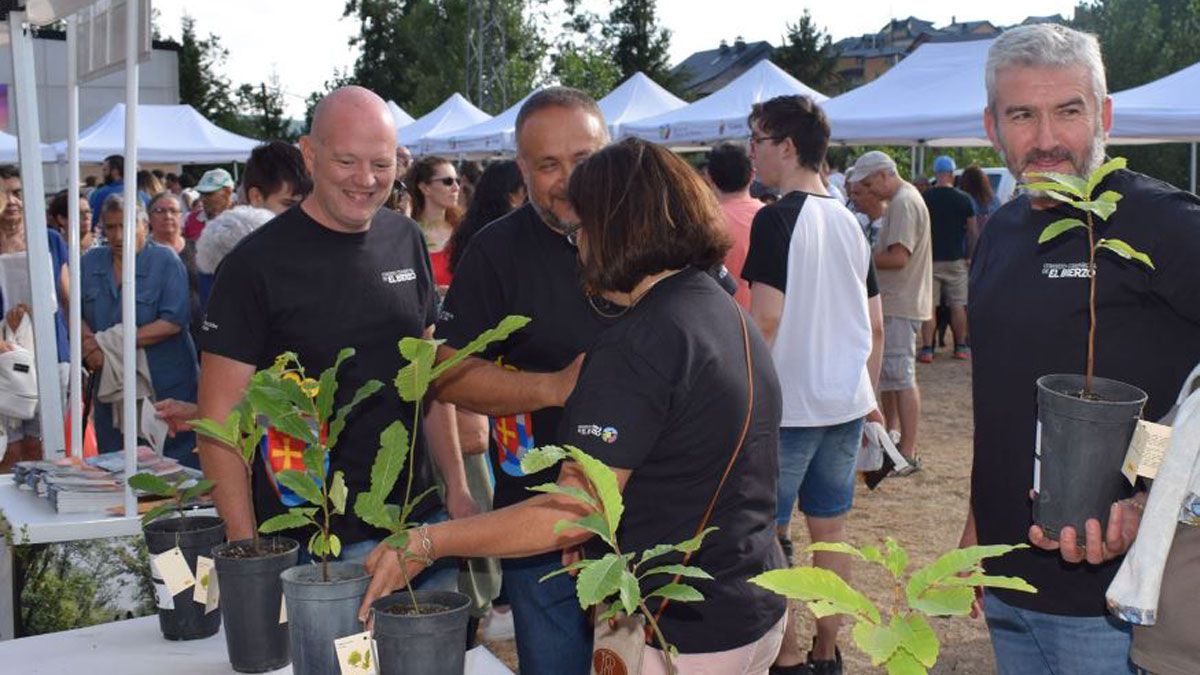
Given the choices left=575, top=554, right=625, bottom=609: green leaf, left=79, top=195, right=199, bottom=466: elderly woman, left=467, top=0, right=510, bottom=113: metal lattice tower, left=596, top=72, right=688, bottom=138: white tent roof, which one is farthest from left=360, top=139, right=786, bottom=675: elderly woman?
left=467, top=0, right=510, bottom=113: metal lattice tower

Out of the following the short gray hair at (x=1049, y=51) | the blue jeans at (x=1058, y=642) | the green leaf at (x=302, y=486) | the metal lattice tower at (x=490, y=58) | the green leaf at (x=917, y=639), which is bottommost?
the blue jeans at (x=1058, y=642)

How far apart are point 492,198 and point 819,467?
1.54m

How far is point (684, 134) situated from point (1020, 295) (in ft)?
34.2

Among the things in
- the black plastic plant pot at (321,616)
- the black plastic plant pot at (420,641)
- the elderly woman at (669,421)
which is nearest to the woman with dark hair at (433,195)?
the elderly woman at (669,421)

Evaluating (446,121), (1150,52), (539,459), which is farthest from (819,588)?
(1150,52)

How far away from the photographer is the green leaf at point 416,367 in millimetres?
1521

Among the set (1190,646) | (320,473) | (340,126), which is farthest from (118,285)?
(1190,646)

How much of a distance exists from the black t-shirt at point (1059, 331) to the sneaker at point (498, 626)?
2.69 metres

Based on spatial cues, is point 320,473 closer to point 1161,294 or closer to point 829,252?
point 1161,294

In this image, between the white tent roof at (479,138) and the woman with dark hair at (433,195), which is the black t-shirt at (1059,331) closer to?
the woman with dark hair at (433,195)

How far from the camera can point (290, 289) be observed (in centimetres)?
237

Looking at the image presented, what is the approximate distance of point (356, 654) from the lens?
1.64m

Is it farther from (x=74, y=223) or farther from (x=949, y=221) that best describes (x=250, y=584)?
(x=949, y=221)

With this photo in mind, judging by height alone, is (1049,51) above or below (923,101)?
below
